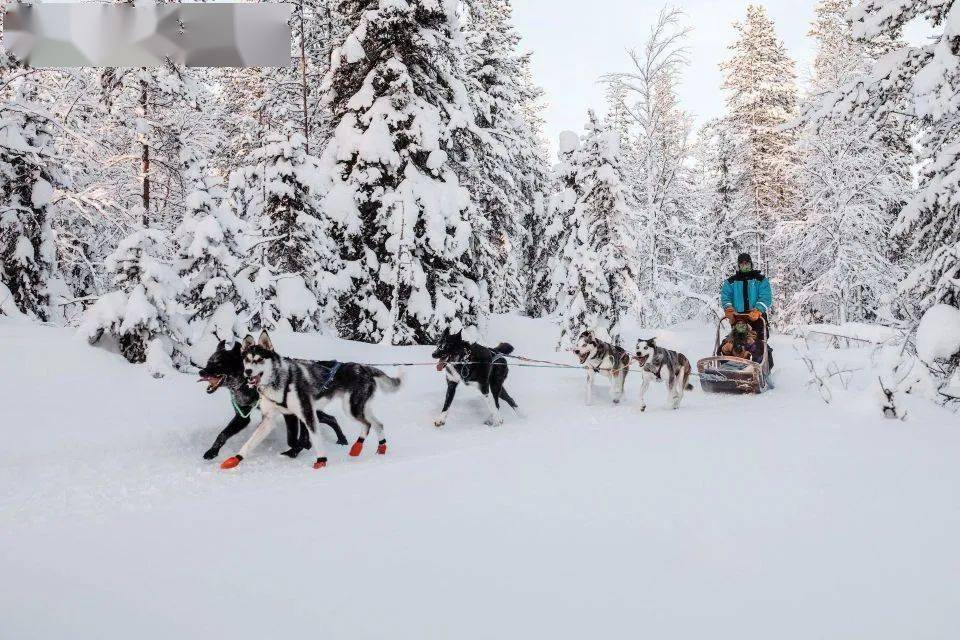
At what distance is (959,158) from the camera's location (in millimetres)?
7402

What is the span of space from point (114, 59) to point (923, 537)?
1300cm

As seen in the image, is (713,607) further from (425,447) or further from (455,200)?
(455,200)

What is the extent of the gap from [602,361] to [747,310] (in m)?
2.74

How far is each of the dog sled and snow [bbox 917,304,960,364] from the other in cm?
224

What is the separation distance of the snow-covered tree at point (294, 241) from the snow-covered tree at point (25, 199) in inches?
137

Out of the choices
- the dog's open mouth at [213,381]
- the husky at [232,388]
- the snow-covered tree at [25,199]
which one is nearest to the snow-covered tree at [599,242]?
the husky at [232,388]

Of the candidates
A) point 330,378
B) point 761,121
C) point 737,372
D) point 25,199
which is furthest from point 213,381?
point 761,121

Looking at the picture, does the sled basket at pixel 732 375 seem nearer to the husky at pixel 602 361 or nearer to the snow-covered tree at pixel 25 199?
the husky at pixel 602 361

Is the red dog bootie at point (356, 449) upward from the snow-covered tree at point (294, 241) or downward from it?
downward

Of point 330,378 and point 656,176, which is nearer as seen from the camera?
point 330,378

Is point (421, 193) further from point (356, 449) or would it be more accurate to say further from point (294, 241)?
point (356, 449)

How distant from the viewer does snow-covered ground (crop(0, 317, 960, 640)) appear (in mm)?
2617

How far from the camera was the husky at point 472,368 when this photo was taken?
7941mm

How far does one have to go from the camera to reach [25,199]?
8.17 m
